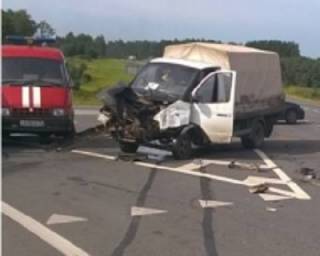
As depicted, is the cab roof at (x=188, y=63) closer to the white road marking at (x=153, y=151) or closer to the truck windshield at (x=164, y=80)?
the truck windshield at (x=164, y=80)

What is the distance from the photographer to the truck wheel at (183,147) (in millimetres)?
16234

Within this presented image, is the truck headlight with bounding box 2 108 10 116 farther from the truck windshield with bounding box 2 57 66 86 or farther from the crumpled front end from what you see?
the crumpled front end

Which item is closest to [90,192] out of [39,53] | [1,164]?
[1,164]

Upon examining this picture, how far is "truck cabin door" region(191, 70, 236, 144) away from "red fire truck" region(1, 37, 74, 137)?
2.97 m

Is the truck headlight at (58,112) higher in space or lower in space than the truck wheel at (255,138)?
higher

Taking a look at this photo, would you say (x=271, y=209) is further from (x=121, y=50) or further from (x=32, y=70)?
(x=121, y=50)

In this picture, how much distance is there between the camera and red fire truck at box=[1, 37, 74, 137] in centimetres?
1727

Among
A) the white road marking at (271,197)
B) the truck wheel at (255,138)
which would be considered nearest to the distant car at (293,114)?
the truck wheel at (255,138)

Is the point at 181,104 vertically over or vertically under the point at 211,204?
over

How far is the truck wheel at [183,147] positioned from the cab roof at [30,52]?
399cm

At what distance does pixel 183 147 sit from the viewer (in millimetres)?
16422

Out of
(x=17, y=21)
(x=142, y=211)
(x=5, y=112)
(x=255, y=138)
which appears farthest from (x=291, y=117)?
(x=17, y=21)

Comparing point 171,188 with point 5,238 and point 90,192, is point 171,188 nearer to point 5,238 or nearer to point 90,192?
point 90,192

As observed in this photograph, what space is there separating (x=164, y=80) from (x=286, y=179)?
181 inches
